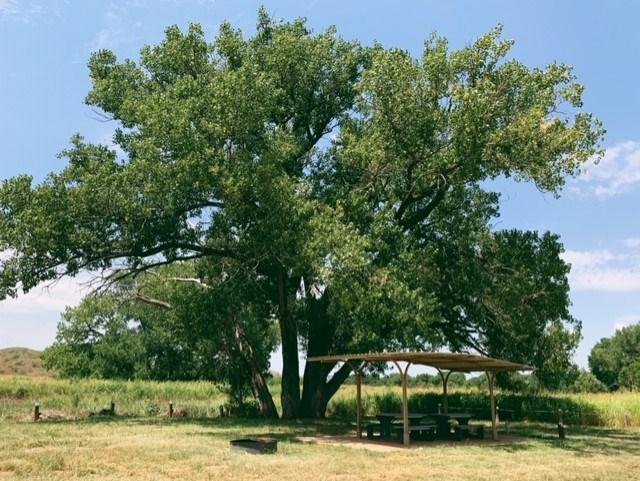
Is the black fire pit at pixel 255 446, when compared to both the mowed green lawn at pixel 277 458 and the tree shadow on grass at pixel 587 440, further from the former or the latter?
the tree shadow on grass at pixel 587 440

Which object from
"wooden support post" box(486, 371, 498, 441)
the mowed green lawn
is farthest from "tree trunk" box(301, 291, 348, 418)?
"wooden support post" box(486, 371, 498, 441)

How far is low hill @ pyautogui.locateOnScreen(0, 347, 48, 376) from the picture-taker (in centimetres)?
7222

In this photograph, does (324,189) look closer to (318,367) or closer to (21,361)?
(318,367)

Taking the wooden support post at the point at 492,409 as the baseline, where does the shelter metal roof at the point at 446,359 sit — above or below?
above

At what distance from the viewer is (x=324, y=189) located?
24.4 m

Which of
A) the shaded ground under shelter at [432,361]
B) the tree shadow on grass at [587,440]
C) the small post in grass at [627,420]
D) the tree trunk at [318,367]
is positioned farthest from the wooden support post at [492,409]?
the small post in grass at [627,420]

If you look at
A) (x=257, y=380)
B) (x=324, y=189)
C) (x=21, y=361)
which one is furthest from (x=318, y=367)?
(x=21, y=361)

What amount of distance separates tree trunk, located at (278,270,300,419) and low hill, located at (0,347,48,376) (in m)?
51.7

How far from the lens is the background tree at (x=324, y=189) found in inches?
773

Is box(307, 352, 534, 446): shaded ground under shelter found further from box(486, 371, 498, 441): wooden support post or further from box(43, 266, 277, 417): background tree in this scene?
box(43, 266, 277, 417): background tree

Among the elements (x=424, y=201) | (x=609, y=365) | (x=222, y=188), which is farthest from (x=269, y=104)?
(x=609, y=365)

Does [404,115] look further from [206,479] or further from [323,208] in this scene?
[206,479]

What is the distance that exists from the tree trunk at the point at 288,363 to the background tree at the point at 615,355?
49.9 m

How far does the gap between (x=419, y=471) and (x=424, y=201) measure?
14.0 metres
